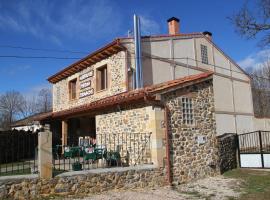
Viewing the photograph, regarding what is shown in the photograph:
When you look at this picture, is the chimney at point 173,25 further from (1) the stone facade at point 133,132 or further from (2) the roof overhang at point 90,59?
(1) the stone facade at point 133,132

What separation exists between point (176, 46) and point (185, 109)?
7.43m

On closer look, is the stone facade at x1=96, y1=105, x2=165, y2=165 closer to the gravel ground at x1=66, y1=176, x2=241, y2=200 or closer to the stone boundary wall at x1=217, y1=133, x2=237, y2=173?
the gravel ground at x1=66, y1=176, x2=241, y2=200

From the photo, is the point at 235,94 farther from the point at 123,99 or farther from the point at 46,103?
the point at 46,103

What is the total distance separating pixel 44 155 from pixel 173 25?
42.6 feet

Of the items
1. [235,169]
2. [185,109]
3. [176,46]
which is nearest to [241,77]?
[176,46]

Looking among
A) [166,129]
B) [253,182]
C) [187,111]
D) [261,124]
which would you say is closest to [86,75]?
[187,111]

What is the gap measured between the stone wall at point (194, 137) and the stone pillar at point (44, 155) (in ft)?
12.8

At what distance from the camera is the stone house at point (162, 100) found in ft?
32.7

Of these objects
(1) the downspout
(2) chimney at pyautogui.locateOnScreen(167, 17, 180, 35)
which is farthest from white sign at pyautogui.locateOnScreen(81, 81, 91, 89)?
(1) the downspout

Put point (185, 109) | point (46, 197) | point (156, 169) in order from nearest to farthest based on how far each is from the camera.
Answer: point (46, 197)
point (156, 169)
point (185, 109)

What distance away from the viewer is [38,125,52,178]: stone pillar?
7.70 metres

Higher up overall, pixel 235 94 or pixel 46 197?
pixel 235 94

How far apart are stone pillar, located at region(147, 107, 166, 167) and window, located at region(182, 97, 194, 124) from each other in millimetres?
1118

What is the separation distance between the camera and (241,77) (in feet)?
76.0
